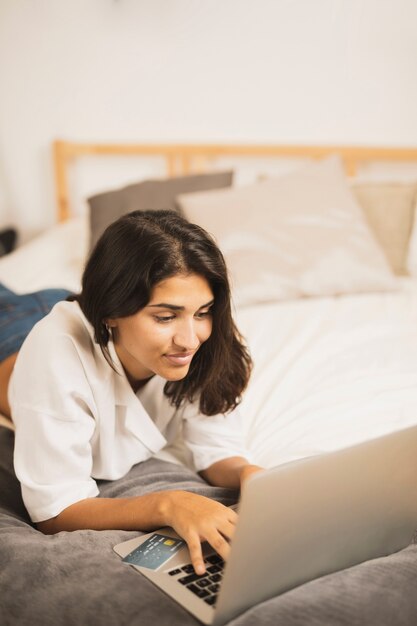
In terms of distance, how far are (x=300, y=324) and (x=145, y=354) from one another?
0.93 meters

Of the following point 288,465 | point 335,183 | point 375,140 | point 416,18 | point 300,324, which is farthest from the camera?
point 375,140

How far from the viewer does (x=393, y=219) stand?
2398 mm

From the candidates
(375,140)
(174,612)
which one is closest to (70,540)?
(174,612)

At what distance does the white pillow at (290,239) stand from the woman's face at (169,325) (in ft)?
3.37

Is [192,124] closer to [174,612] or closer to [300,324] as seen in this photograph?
[300,324]

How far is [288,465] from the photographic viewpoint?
2.22 ft

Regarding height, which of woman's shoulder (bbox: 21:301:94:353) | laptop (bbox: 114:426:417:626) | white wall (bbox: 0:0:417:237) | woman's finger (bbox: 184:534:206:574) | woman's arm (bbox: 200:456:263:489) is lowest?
woman's arm (bbox: 200:456:263:489)

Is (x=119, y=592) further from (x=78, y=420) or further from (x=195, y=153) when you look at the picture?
(x=195, y=153)

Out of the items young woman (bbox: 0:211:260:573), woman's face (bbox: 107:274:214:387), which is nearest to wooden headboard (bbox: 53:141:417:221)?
young woman (bbox: 0:211:260:573)

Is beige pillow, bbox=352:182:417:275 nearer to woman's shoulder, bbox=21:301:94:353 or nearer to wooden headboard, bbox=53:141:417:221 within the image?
wooden headboard, bbox=53:141:417:221

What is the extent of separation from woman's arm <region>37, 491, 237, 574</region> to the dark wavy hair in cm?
23

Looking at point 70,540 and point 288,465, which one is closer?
point 288,465

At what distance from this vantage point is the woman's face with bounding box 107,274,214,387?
984 millimetres

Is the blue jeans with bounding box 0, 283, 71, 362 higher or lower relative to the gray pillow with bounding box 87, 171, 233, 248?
lower
